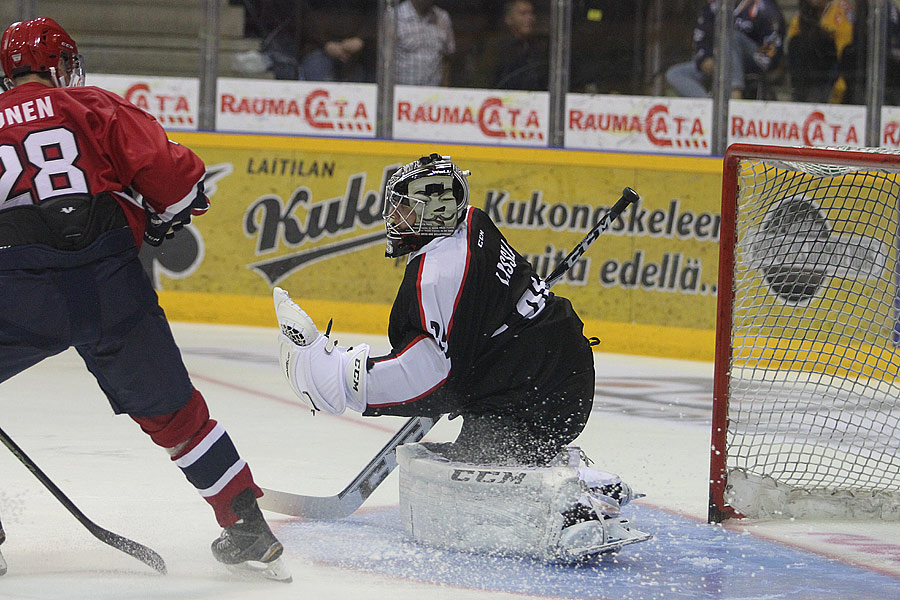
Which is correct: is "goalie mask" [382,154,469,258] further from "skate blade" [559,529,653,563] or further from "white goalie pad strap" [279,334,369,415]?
"skate blade" [559,529,653,563]

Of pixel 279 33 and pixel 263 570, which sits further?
pixel 279 33

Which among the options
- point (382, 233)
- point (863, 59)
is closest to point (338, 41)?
point (382, 233)

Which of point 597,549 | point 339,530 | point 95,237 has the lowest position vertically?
point 339,530

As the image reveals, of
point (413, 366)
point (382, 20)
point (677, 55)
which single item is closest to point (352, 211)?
point (382, 20)

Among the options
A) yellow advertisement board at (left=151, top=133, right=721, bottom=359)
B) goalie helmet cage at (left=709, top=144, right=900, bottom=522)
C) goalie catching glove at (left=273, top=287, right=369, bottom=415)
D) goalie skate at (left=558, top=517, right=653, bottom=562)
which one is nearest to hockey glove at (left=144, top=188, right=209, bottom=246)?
goalie catching glove at (left=273, top=287, right=369, bottom=415)

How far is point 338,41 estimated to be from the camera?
7199mm

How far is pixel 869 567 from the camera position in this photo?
3.10 m

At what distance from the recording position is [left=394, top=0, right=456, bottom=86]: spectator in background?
23.3 ft

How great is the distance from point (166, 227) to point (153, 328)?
0.22 metres

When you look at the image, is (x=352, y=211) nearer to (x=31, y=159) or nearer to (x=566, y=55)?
(x=566, y=55)

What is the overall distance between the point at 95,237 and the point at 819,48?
4.96m

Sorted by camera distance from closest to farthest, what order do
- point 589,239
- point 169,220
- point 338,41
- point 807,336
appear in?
point 169,220 < point 589,239 < point 807,336 < point 338,41

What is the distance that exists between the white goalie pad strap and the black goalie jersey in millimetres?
33

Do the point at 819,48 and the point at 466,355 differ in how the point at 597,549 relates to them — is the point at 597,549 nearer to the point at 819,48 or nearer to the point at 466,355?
the point at 466,355
